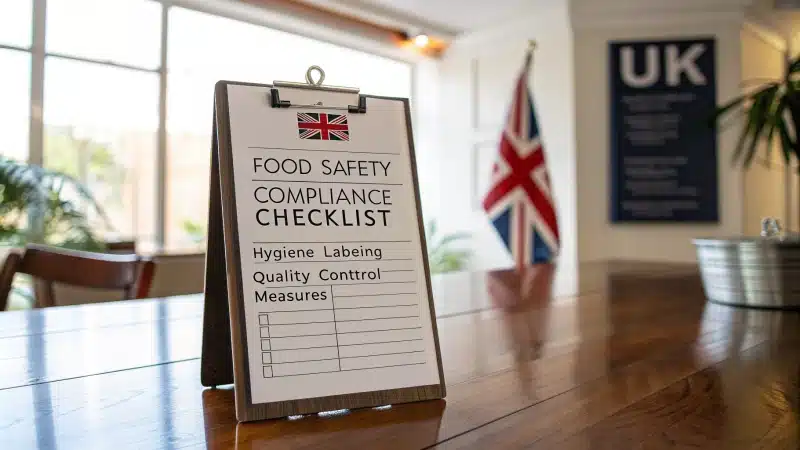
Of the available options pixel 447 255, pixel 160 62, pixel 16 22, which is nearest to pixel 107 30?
pixel 160 62

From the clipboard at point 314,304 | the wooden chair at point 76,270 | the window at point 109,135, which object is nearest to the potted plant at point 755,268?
the clipboard at point 314,304

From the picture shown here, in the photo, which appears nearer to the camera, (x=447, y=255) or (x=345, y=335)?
(x=345, y=335)

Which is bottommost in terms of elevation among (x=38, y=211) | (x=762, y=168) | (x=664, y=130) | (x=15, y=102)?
(x=38, y=211)

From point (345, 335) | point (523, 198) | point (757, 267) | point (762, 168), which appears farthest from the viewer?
point (762, 168)

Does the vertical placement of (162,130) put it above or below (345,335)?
above

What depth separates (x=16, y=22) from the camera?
4062 mm

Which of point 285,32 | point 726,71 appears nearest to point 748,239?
point 726,71

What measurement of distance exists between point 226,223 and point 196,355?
0.26 metres

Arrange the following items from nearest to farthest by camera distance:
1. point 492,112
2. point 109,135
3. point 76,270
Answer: point 76,270
point 109,135
point 492,112

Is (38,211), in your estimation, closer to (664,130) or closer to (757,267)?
(757,267)

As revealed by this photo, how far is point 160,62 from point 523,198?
9.13 feet

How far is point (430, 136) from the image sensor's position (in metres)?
6.24

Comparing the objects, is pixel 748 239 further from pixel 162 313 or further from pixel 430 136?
pixel 430 136

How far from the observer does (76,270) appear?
1.39 m
